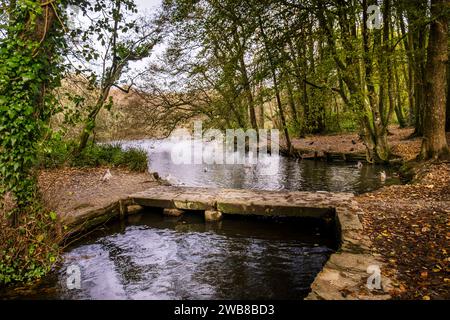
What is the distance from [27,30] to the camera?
4.68m

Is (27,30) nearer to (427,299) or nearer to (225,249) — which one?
(225,249)

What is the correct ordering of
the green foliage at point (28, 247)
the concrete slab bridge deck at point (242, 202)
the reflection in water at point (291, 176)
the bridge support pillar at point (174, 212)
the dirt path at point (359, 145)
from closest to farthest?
the green foliage at point (28, 247) → the concrete slab bridge deck at point (242, 202) → the bridge support pillar at point (174, 212) → the reflection in water at point (291, 176) → the dirt path at point (359, 145)

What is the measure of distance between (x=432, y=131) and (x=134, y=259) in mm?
10547

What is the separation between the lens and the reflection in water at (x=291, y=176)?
12.0m

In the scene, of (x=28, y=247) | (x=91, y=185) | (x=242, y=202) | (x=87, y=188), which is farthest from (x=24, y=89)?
(x=91, y=185)

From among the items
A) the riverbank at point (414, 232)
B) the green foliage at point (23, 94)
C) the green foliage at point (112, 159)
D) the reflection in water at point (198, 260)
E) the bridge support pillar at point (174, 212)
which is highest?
the green foliage at point (23, 94)

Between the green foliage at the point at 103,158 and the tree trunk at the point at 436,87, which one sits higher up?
the tree trunk at the point at 436,87

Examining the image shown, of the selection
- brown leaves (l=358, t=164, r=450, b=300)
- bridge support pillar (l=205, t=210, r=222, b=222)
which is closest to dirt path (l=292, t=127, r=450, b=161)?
brown leaves (l=358, t=164, r=450, b=300)

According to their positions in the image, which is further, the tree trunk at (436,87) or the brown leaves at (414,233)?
the tree trunk at (436,87)

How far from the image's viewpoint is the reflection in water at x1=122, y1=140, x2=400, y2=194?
12.0 m

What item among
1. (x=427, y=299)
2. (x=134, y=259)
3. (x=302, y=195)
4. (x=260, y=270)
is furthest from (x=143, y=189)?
(x=427, y=299)

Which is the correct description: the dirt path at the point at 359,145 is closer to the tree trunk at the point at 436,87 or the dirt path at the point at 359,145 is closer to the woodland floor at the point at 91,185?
the tree trunk at the point at 436,87

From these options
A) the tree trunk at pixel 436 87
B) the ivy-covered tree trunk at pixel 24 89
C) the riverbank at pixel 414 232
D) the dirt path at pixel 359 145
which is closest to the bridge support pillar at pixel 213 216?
the riverbank at pixel 414 232

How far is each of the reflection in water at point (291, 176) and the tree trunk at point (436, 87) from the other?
190 centimetres
